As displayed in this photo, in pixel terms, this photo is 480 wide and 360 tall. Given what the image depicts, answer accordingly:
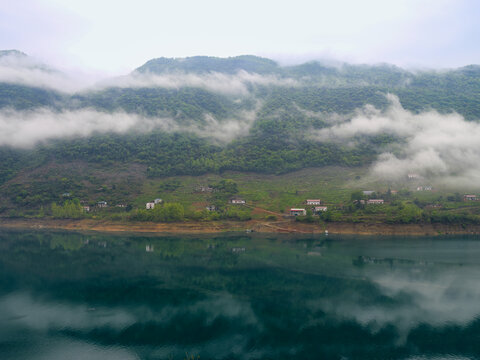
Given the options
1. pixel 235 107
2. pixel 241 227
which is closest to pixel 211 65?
pixel 235 107

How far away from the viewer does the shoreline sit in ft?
163

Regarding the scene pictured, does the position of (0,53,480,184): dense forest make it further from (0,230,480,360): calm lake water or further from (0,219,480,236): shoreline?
(0,230,480,360): calm lake water

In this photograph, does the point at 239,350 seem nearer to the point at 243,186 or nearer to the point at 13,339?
the point at 13,339

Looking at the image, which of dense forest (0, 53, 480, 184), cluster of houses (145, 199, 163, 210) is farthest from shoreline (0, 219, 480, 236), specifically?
dense forest (0, 53, 480, 184)

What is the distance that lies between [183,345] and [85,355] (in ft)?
16.8

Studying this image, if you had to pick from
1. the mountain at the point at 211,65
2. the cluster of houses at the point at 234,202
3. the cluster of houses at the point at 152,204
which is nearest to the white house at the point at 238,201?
the cluster of houses at the point at 234,202

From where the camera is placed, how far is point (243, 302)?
24.1m

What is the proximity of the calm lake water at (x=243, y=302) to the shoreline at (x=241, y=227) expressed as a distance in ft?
23.1

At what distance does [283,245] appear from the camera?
43.8 metres

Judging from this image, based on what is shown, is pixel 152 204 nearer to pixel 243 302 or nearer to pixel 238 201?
pixel 238 201

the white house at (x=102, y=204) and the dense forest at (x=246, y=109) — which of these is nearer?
the white house at (x=102, y=204)

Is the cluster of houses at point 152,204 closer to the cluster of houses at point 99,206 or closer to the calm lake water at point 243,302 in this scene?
the cluster of houses at point 99,206

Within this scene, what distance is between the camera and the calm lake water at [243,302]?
17.8m

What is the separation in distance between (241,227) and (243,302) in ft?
100
